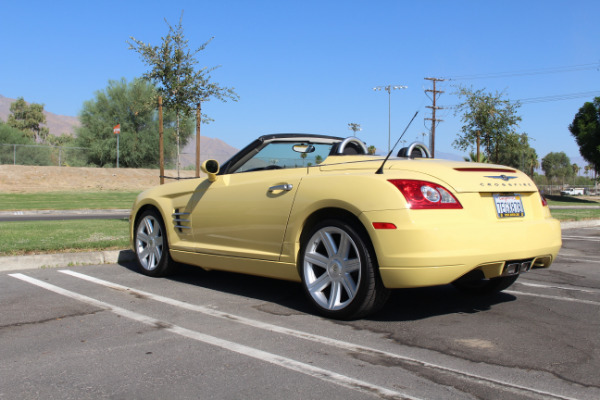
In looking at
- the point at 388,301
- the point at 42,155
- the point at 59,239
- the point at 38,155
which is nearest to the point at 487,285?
the point at 388,301

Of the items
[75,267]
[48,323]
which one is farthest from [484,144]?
[48,323]

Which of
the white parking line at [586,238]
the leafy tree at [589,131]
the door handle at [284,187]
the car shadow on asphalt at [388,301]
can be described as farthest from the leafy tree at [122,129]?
the door handle at [284,187]

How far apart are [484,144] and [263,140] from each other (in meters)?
29.1

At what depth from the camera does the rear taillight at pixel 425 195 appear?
4004 millimetres

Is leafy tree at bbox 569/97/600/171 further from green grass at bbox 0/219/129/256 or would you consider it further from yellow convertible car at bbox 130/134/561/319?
yellow convertible car at bbox 130/134/561/319

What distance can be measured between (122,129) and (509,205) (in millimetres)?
51204

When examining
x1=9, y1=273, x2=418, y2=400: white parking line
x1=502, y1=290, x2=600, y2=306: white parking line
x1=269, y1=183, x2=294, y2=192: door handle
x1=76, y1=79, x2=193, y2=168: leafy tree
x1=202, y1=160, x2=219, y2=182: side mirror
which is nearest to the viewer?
x1=9, y1=273, x2=418, y2=400: white parking line

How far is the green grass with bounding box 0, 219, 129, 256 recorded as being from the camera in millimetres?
7430

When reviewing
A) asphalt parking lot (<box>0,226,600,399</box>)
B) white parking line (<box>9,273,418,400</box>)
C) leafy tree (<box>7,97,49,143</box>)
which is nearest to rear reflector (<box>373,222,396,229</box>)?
asphalt parking lot (<box>0,226,600,399</box>)

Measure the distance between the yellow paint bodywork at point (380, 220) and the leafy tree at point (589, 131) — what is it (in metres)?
44.2

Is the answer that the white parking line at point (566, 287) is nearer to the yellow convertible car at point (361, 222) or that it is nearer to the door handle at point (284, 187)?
the yellow convertible car at point (361, 222)

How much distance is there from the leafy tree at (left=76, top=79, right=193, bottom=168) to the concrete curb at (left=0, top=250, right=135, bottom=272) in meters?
44.1

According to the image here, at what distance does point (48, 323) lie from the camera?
430cm

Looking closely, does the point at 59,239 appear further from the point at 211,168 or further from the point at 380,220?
the point at 380,220
